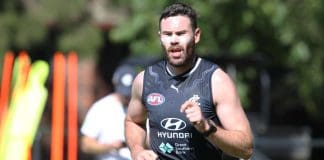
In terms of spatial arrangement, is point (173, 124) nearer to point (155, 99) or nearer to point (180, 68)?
point (155, 99)

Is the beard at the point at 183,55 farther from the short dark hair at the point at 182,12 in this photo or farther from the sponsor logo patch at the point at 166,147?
the sponsor logo patch at the point at 166,147

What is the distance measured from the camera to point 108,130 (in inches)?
361

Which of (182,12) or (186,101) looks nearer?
(186,101)

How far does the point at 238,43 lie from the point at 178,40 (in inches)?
351

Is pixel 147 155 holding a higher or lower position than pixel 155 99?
lower

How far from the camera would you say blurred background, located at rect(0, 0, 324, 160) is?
557 inches

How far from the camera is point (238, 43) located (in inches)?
591

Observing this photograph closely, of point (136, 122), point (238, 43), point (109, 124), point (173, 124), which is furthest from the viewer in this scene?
point (238, 43)

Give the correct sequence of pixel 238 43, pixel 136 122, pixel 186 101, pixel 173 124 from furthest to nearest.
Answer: pixel 238 43, pixel 136 122, pixel 173 124, pixel 186 101

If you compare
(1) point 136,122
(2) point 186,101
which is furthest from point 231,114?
(1) point 136,122

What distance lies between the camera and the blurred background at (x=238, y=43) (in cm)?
1415

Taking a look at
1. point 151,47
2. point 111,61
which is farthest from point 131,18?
point 111,61

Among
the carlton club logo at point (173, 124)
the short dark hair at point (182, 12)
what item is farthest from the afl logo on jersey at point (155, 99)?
Result: the short dark hair at point (182, 12)

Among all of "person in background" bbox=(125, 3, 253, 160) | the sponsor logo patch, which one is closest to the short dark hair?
"person in background" bbox=(125, 3, 253, 160)
